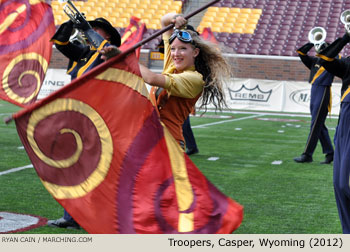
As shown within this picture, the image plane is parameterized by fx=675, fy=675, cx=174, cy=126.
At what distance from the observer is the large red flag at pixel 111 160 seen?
3627 mm

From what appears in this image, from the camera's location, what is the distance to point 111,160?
3.68 meters

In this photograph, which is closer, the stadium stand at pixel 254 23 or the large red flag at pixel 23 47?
the large red flag at pixel 23 47

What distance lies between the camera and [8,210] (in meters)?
5.79

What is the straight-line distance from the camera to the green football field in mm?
5848

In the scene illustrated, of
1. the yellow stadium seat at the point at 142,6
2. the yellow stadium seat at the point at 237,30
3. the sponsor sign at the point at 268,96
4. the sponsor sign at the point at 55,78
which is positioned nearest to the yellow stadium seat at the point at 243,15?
the yellow stadium seat at the point at 237,30

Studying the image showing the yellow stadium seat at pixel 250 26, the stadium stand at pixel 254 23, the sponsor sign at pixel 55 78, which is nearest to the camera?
the sponsor sign at pixel 55 78

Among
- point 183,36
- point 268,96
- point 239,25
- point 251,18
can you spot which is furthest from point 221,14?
point 183,36

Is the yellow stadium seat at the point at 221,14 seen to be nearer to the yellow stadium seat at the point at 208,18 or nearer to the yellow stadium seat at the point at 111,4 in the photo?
the yellow stadium seat at the point at 208,18

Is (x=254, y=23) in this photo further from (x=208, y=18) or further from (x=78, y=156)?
(x=78, y=156)

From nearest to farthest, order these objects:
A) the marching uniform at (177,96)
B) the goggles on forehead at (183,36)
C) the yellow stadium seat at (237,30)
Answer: the marching uniform at (177,96) < the goggles on forehead at (183,36) < the yellow stadium seat at (237,30)

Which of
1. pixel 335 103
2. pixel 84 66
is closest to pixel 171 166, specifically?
pixel 84 66

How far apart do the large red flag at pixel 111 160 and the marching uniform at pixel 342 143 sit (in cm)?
127

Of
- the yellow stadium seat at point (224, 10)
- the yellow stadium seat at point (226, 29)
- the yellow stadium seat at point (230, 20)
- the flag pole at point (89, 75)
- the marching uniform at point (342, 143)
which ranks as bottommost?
the yellow stadium seat at point (226, 29)

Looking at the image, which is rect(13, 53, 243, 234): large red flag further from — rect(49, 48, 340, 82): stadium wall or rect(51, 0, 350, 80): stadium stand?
rect(51, 0, 350, 80): stadium stand
